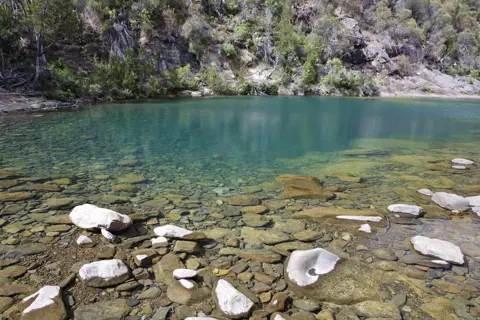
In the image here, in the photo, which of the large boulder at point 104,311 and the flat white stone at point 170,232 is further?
the flat white stone at point 170,232

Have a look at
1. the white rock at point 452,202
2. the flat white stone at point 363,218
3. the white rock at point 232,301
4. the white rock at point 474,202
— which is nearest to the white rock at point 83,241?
the white rock at point 232,301

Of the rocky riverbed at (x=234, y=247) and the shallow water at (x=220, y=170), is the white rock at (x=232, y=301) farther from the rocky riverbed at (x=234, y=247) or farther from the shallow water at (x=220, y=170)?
the shallow water at (x=220, y=170)

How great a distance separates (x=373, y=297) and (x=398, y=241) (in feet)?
6.39

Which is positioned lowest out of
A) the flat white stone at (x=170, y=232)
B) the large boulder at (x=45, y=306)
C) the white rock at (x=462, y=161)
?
the white rock at (x=462, y=161)

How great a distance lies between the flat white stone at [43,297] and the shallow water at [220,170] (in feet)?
1.04

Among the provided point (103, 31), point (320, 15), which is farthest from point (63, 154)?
point (320, 15)

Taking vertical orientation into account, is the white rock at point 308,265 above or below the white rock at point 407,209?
above

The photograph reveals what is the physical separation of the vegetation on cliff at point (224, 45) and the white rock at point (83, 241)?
2410cm

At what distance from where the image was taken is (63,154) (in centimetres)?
1135

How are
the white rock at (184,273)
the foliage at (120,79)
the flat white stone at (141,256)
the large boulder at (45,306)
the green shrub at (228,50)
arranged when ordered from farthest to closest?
the green shrub at (228,50)
the foliage at (120,79)
the flat white stone at (141,256)
the white rock at (184,273)
the large boulder at (45,306)

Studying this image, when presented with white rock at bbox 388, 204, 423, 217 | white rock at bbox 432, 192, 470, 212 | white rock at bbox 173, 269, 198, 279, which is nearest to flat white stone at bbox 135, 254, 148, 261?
white rock at bbox 173, 269, 198, 279

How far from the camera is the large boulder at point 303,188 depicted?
8.08 metres

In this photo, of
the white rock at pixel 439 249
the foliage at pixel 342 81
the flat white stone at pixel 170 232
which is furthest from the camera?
the foliage at pixel 342 81

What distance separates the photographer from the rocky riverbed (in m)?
3.92
